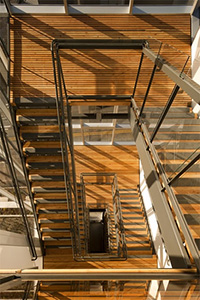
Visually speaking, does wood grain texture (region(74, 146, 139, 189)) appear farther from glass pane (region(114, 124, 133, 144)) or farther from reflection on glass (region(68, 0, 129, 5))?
reflection on glass (region(68, 0, 129, 5))

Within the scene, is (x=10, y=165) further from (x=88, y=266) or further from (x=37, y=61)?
(x=88, y=266)

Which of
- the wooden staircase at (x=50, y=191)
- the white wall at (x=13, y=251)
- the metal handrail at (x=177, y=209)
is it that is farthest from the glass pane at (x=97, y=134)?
the white wall at (x=13, y=251)

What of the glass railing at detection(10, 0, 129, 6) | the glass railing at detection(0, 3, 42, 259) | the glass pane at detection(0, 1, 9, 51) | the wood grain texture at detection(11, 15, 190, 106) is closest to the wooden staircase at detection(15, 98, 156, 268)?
the glass railing at detection(0, 3, 42, 259)

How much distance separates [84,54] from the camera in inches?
240

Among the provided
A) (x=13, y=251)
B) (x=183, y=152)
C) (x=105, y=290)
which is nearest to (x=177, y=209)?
(x=183, y=152)

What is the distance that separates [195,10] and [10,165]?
6.58 m

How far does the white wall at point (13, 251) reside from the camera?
179 inches

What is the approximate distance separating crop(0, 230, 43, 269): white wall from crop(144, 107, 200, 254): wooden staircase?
3.01 m

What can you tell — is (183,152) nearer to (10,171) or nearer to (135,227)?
(10,171)

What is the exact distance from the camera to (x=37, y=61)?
7.21 m

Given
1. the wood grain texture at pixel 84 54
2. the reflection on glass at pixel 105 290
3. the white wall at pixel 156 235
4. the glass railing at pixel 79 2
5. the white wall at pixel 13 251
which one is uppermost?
the glass railing at pixel 79 2

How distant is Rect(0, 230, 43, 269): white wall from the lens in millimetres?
4559

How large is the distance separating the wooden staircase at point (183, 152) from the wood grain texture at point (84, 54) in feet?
6.30

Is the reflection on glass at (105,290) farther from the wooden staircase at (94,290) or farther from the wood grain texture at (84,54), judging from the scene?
the wood grain texture at (84,54)
